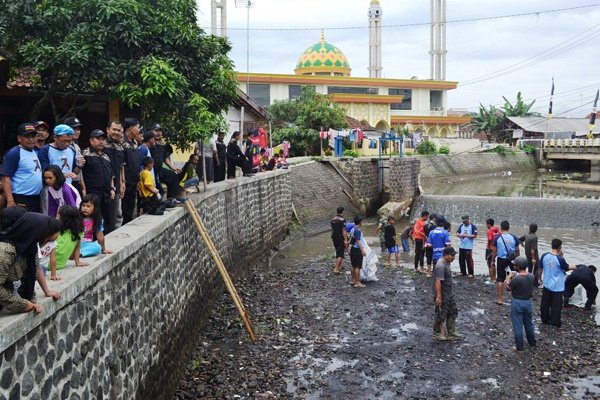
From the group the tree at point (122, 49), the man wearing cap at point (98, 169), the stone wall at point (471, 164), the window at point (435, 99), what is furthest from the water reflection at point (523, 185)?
the man wearing cap at point (98, 169)

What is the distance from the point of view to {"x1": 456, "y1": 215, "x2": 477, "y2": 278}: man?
13.0m

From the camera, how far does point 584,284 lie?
417 inches

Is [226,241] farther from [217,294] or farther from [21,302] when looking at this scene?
[21,302]

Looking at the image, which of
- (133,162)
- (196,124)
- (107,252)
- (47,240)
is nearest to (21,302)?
(47,240)

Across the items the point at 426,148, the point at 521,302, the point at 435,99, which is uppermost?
the point at 435,99

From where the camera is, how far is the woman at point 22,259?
3609mm

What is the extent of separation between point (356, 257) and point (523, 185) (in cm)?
2720

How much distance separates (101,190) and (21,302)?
3687mm

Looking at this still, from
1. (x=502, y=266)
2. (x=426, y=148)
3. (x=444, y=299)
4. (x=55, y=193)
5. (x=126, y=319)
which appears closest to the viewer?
(x=55, y=193)

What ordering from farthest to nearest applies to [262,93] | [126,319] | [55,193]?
1. [262,93]
2. [126,319]
3. [55,193]

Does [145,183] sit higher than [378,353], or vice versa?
[145,183]

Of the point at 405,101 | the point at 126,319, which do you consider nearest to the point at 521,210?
the point at 126,319

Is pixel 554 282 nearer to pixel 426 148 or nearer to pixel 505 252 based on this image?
pixel 505 252

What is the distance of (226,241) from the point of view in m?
12.4
